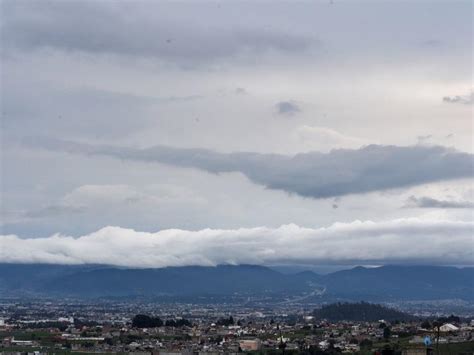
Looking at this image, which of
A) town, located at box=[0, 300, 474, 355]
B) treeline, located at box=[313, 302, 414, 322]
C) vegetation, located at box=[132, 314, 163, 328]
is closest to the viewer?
town, located at box=[0, 300, 474, 355]

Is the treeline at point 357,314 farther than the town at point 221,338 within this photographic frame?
Yes

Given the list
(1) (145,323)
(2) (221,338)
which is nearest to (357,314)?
(1) (145,323)

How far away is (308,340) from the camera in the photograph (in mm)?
112375

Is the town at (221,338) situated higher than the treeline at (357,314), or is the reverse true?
the treeline at (357,314)

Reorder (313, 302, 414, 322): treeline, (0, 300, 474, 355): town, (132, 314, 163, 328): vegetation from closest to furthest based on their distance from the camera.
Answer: (0, 300, 474, 355): town
(132, 314, 163, 328): vegetation
(313, 302, 414, 322): treeline

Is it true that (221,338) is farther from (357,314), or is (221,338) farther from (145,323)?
(357,314)

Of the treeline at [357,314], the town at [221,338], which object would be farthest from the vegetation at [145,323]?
the treeline at [357,314]

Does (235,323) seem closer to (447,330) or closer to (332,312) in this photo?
(332,312)

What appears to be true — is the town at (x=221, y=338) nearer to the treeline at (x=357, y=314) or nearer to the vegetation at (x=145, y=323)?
the vegetation at (x=145, y=323)

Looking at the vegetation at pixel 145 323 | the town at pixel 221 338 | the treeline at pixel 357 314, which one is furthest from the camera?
the treeline at pixel 357 314

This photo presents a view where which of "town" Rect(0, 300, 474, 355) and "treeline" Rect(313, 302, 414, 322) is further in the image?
"treeline" Rect(313, 302, 414, 322)

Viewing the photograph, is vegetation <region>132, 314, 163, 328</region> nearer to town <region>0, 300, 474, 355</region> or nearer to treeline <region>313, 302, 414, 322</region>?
town <region>0, 300, 474, 355</region>

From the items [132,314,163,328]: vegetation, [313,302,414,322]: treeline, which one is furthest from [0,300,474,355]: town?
[313,302,414,322]: treeline

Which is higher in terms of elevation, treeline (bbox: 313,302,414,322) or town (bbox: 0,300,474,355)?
treeline (bbox: 313,302,414,322)
